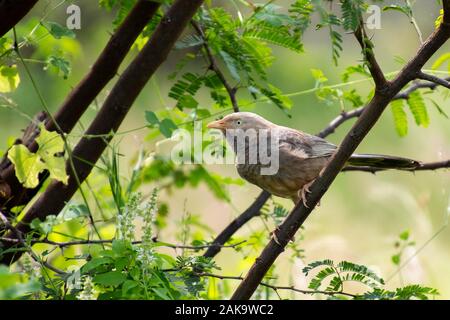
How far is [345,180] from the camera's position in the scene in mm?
9719

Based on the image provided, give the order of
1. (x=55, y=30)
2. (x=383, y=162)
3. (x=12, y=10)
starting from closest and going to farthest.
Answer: (x=12, y=10) → (x=55, y=30) → (x=383, y=162)

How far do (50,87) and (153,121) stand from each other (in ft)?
19.2

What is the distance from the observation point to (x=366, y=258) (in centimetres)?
785

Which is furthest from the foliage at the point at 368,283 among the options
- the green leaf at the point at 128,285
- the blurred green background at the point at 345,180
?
the blurred green background at the point at 345,180

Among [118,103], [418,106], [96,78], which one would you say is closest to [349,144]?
[118,103]

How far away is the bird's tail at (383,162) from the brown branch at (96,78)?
1490mm

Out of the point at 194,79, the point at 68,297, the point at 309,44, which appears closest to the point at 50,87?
the point at 309,44

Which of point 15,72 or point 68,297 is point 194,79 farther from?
point 68,297

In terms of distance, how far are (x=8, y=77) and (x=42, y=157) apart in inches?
28.9

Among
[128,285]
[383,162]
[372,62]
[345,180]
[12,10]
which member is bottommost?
[128,285]

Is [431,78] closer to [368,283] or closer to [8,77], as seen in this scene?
[368,283]

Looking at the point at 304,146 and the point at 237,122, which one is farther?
the point at 237,122

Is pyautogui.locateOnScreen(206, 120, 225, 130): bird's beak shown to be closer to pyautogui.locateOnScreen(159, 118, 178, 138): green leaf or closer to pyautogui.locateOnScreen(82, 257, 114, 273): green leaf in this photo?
pyautogui.locateOnScreen(159, 118, 178, 138): green leaf
